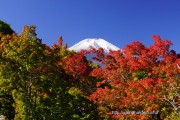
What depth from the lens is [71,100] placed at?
2355 cm

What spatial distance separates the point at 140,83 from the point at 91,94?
5.53 meters

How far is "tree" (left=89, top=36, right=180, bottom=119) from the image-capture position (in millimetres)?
21159

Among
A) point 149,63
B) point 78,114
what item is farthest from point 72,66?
point 149,63

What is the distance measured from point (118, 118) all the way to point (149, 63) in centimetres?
462

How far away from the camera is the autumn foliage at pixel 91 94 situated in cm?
2041

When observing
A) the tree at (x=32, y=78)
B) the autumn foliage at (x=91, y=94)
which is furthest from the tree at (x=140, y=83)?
the tree at (x=32, y=78)

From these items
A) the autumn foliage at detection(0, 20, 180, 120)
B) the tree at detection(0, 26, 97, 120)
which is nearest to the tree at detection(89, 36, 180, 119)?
the autumn foliage at detection(0, 20, 180, 120)

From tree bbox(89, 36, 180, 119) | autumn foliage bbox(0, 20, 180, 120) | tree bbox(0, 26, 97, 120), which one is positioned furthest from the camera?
tree bbox(89, 36, 180, 119)

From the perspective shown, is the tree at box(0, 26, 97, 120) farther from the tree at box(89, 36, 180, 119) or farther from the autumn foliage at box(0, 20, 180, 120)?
the tree at box(89, 36, 180, 119)

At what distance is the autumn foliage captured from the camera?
20.4m

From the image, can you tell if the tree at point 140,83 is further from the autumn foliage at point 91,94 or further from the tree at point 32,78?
the tree at point 32,78

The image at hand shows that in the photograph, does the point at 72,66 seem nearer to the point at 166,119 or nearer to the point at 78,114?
the point at 78,114

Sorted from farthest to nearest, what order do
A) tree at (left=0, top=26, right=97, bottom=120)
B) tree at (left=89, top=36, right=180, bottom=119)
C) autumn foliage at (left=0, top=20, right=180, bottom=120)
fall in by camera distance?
1. tree at (left=89, top=36, right=180, bottom=119)
2. autumn foliage at (left=0, top=20, right=180, bottom=120)
3. tree at (left=0, top=26, right=97, bottom=120)

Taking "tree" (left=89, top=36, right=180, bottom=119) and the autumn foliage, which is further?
"tree" (left=89, top=36, right=180, bottom=119)
